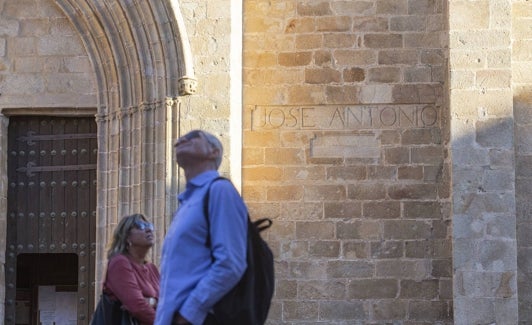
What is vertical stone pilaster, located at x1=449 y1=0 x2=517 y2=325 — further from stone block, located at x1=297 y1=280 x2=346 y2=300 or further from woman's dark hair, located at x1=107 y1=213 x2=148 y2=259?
woman's dark hair, located at x1=107 y1=213 x2=148 y2=259

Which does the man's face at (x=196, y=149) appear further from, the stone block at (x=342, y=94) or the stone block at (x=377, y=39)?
the stone block at (x=377, y=39)

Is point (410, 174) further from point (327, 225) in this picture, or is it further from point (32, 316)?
point (32, 316)

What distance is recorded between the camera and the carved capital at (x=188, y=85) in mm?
10391

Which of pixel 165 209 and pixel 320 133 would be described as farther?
pixel 320 133

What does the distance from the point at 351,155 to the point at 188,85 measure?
1674 millimetres

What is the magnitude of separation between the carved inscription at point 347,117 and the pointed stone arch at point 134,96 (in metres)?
0.97

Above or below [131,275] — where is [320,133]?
above

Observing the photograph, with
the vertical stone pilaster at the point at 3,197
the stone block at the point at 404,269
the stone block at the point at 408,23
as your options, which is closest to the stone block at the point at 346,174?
the stone block at the point at 404,269

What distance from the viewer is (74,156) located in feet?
37.5

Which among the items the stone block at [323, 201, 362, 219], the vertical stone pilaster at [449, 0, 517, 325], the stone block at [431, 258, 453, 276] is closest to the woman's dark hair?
the vertical stone pilaster at [449, 0, 517, 325]

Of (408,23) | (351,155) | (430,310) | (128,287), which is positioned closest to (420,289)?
(430,310)

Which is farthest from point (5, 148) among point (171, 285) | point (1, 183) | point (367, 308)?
point (171, 285)

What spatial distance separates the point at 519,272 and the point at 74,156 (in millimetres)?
4104

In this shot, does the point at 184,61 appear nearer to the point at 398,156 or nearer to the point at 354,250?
the point at 398,156
